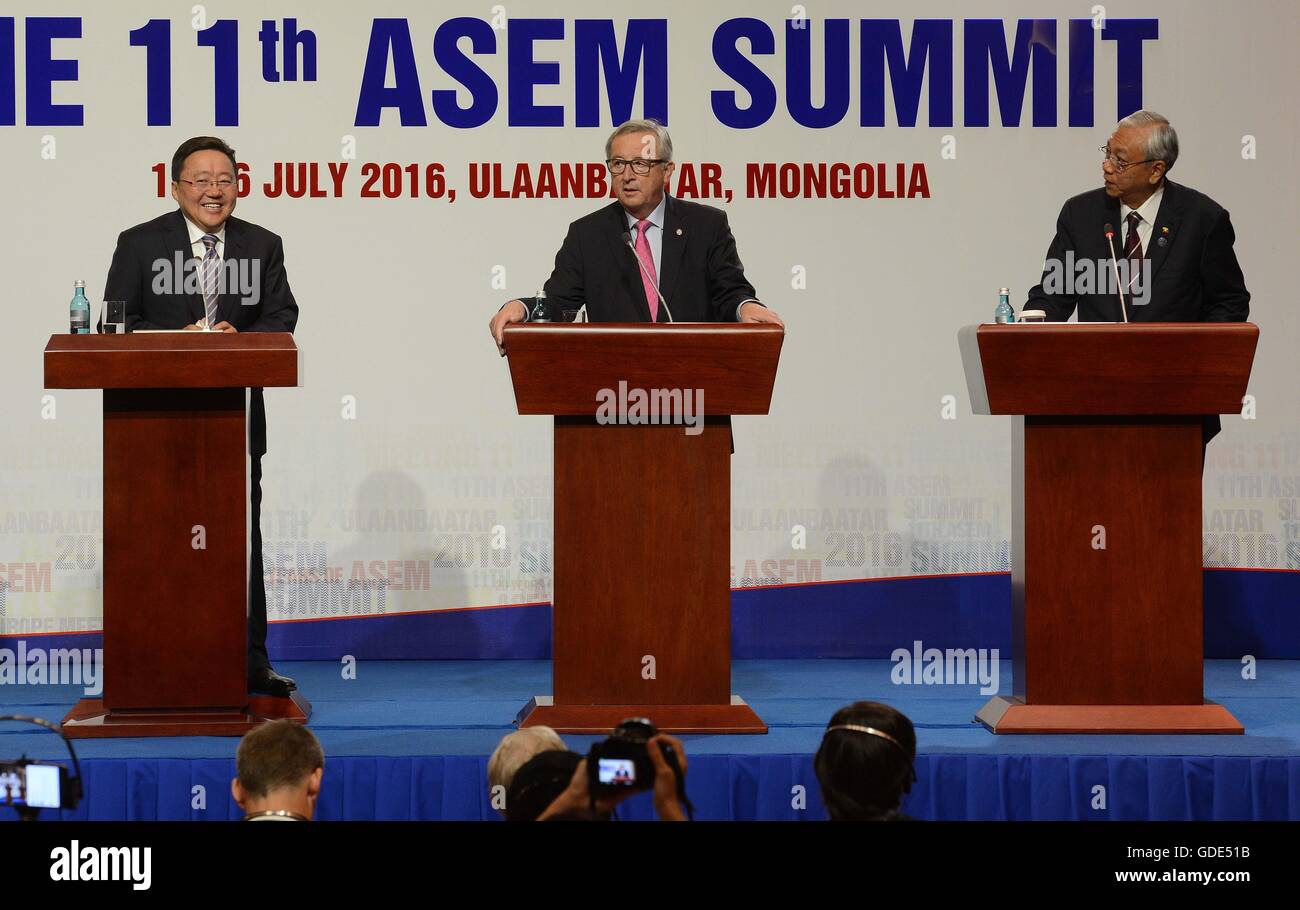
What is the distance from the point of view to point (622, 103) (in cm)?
615

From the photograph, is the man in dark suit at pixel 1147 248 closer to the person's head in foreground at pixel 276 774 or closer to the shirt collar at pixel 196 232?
the shirt collar at pixel 196 232

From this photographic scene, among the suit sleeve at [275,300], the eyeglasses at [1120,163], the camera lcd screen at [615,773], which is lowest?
the camera lcd screen at [615,773]

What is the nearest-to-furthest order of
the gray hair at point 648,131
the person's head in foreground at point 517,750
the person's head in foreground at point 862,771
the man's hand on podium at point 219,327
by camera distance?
the person's head in foreground at point 862,771
the person's head in foreground at point 517,750
the man's hand on podium at point 219,327
the gray hair at point 648,131

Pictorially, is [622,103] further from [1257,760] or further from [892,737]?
[892,737]

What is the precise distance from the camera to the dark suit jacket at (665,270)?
4.82m

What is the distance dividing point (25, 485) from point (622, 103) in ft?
9.18

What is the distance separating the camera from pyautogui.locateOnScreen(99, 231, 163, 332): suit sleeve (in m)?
4.73

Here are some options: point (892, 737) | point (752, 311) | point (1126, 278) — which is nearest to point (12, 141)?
point (752, 311)

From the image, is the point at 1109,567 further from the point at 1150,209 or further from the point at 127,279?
the point at 127,279

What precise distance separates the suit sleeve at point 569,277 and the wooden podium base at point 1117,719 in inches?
71.9

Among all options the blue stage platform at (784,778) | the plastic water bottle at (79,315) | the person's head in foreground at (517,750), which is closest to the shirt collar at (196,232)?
the plastic water bottle at (79,315)

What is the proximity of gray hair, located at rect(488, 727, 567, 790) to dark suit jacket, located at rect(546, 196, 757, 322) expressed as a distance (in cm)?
234

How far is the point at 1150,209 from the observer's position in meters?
4.77

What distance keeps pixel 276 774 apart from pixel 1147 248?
3.30m
